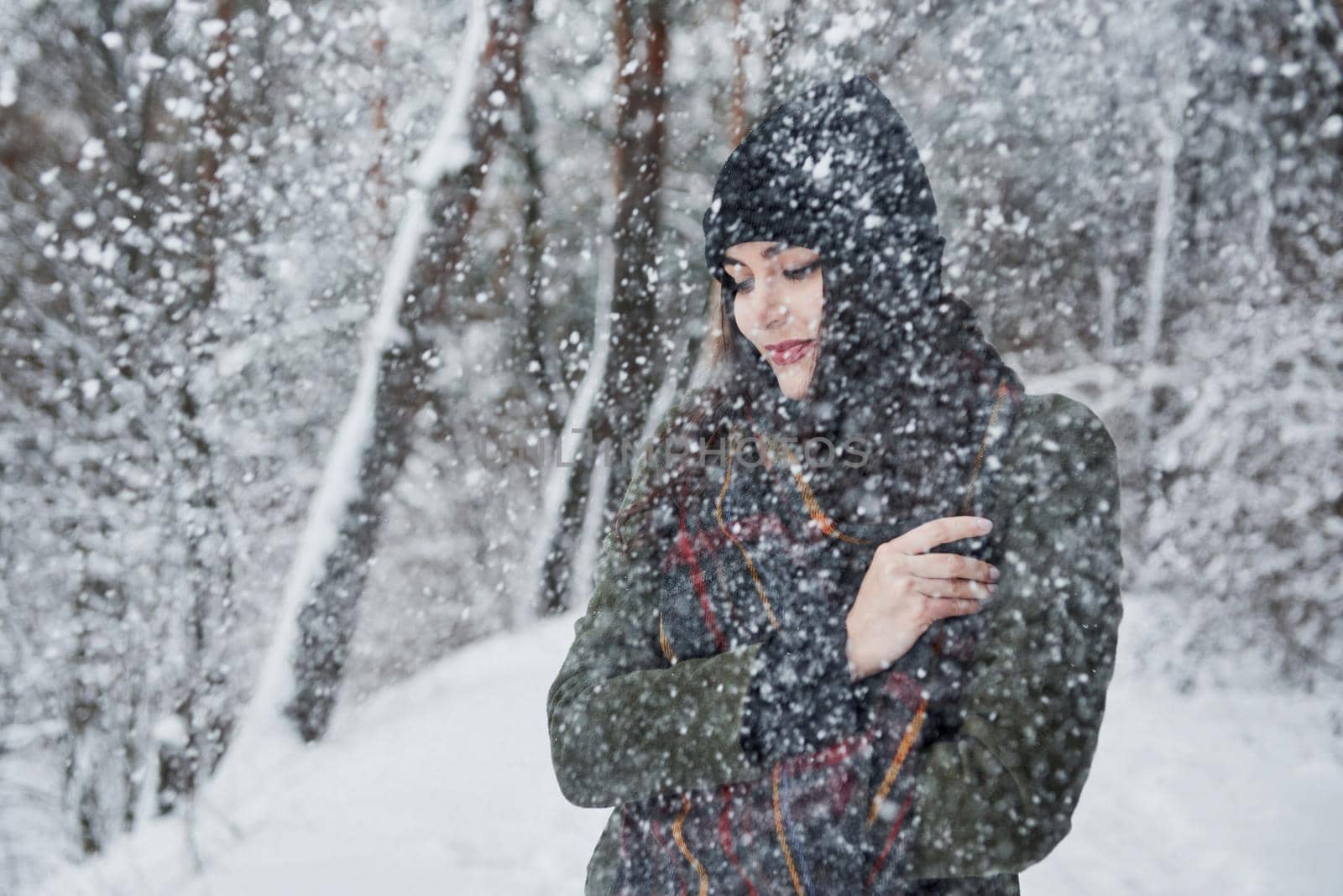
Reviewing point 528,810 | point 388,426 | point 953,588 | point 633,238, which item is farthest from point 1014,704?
point 633,238

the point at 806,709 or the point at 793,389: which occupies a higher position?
the point at 793,389

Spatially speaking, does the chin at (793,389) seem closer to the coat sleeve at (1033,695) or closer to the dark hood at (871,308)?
the dark hood at (871,308)

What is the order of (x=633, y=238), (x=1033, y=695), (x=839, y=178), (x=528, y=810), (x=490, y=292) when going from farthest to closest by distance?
1. (x=490, y=292)
2. (x=633, y=238)
3. (x=528, y=810)
4. (x=839, y=178)
5. (x=1033, y=695)

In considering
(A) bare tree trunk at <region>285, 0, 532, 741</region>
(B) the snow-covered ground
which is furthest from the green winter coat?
(A) bare tree trunk at <region>285, 0, 532, 741</region>

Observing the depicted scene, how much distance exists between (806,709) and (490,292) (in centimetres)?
742

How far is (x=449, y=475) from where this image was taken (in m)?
9.83

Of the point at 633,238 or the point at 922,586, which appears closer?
the point at 922,586

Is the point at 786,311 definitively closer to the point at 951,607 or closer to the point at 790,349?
the point at 790,349

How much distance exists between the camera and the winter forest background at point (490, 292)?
4672 millimetres

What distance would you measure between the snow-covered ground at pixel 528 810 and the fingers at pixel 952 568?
2.22 metres

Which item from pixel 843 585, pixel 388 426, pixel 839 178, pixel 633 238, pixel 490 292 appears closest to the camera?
pixel 843 585

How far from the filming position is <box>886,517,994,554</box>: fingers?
1.07m

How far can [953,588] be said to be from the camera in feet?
3.52

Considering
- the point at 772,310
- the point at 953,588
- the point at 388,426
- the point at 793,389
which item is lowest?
the point at 388,426
